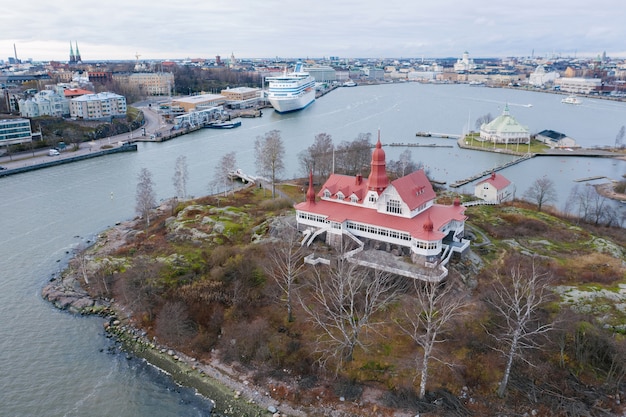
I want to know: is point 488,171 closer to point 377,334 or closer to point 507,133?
point 507,133

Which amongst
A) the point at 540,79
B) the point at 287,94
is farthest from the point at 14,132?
the point at 540,79

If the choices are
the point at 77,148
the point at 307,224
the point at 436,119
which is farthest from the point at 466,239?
the point at 436,119

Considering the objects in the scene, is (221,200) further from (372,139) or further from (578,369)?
(372,139)

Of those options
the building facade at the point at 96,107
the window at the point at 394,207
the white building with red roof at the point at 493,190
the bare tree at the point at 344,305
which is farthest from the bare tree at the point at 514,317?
the building facade at the point at 96,107

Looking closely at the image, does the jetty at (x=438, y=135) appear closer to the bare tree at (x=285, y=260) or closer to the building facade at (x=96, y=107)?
the building facade at (x=96, y=107)

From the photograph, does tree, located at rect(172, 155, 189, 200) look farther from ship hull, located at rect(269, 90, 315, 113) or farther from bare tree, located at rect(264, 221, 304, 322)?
ship hull, located at rect(269, 90, 315, 113)

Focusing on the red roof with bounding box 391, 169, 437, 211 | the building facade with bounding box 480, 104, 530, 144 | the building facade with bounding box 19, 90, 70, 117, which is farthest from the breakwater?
the building facade with bounding box 480, 104, 530, 144
